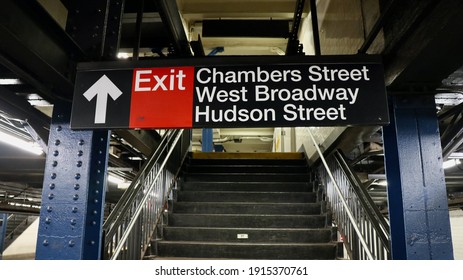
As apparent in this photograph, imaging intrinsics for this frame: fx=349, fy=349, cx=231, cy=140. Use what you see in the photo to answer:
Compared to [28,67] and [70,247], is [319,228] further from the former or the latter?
[28,67]

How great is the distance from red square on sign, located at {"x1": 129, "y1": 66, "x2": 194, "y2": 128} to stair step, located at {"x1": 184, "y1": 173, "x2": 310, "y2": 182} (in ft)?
12.2

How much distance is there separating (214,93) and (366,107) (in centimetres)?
80

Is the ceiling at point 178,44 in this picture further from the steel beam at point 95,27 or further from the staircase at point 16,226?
the staircase at point 16,226

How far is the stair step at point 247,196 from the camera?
4930 millimetres

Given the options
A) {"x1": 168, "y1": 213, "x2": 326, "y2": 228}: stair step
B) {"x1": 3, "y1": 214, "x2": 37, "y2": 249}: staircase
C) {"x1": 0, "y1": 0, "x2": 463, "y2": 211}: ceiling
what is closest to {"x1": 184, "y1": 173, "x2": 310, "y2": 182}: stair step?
{"x1": 0, "y1": 0, "x2": 463, "y2": 211}: ceiling

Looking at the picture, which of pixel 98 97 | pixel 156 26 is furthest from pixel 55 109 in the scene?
pixel 156 26

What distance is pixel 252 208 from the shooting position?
15.3 ft

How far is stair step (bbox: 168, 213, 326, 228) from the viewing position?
14.5 ft

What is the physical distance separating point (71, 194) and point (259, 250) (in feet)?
7.54

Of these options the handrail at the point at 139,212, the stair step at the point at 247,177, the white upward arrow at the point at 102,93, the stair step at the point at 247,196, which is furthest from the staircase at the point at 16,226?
the white upward arrow at the point at 102,93

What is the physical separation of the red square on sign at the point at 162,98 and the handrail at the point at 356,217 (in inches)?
74.5

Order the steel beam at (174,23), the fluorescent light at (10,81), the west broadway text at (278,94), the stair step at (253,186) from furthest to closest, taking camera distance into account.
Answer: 1. the stair step at (253,186)
2. the steel beam at (174,23)
3. the fluorescent light at (10,81)
4. the west broadway text at (278,94)

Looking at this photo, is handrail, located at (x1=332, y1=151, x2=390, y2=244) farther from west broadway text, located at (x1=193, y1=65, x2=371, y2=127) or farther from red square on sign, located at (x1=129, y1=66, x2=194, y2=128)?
red square on sign, located at (x1=129, y1=66, x2=194, y2=128)

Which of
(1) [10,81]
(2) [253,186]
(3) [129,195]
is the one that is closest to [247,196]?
(2) [253,186]
